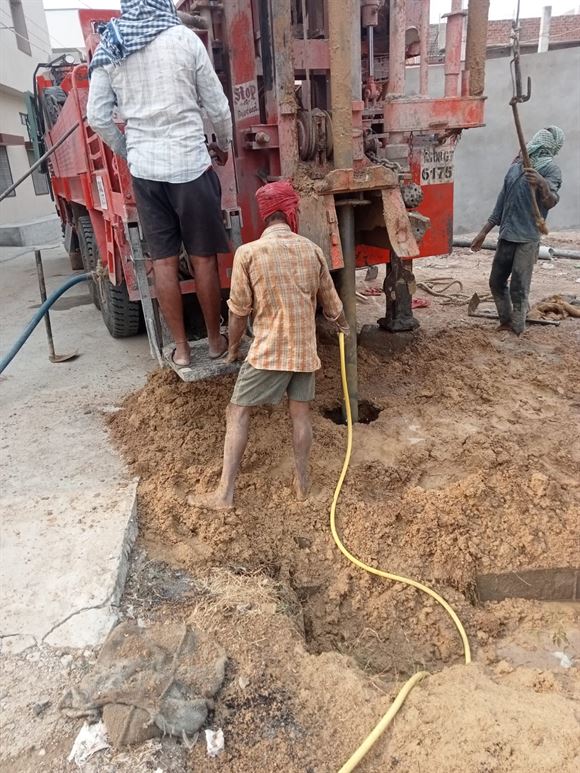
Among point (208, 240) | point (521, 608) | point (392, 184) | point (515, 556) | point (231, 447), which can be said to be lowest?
point (521, 608)

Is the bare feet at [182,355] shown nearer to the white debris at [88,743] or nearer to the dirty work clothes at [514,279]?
the white debris at [88,743]

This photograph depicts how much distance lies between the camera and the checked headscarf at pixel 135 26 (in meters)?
3.02

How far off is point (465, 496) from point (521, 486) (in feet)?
1.10

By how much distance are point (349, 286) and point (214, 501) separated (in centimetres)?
152

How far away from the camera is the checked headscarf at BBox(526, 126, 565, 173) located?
5.52 meters

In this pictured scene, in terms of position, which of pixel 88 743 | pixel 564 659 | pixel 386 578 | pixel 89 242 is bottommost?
pixel 564 659

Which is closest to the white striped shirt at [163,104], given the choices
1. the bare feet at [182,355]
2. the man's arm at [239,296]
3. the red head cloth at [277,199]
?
the red head cloth at [277,199]

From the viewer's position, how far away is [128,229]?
3535 millimetres

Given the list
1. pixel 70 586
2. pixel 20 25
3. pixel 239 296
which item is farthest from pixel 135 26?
pixel 20 25

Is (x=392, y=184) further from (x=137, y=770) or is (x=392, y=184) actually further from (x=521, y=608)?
(x=137, y=770)

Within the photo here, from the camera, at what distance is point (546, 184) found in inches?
208

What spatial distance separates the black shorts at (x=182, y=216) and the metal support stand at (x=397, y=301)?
2.09m

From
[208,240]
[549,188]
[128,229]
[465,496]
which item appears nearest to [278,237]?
[208,240]

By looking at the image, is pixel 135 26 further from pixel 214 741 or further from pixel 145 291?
pixel 214 741
